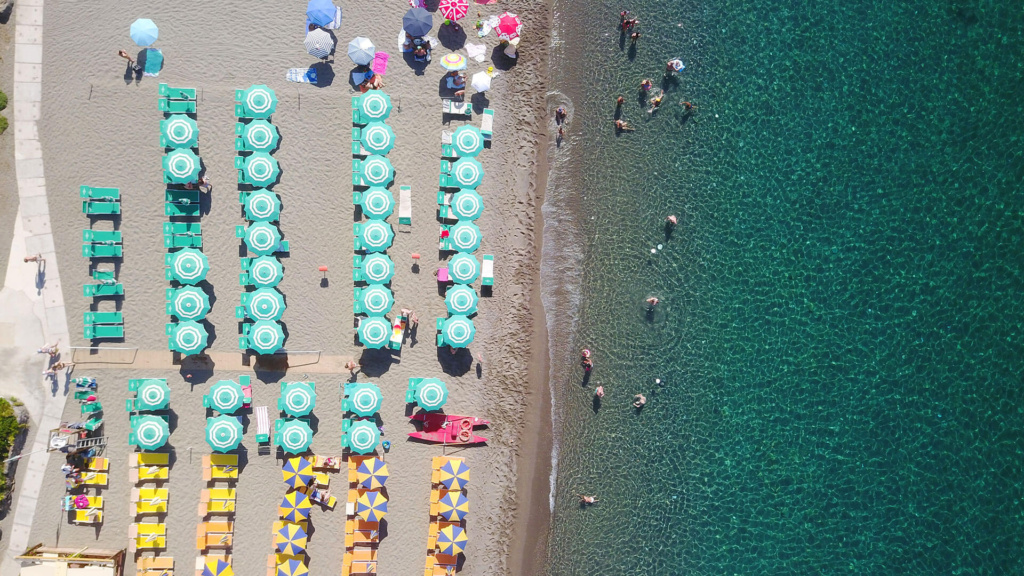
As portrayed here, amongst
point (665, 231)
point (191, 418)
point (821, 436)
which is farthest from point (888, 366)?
point (191, 418)

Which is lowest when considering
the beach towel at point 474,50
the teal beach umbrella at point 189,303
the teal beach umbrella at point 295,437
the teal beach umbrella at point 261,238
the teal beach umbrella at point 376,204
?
the teal beach umbrella at point 295,437

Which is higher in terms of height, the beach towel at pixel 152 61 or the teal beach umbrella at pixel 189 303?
the beach towel at pixel 152 61

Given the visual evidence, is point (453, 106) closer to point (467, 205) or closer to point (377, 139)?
point (377, 139)

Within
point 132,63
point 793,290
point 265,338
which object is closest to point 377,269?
point 265,338

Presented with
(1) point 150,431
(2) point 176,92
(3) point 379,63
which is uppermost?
(3) point 379,63

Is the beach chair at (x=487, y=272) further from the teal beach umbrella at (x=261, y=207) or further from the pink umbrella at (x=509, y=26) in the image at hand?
the pink umbrella at (x=509, y=26)

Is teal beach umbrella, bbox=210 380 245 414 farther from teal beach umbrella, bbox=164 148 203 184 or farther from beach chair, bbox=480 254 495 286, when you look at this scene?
beach chair, bbox=480 254 495 286

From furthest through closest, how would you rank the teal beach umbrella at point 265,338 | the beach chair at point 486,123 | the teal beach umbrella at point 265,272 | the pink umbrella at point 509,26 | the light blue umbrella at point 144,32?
the beach chair at point 486,123 → the pink umbrella at point 509,26 → the teal beach umbrella at point 265,272 → the teal beach umbrella at point 265,338 → the light blue umbrella at point 144,32

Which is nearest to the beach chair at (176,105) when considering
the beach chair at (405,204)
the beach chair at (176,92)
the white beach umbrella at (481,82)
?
the beach chair at (176,92)
